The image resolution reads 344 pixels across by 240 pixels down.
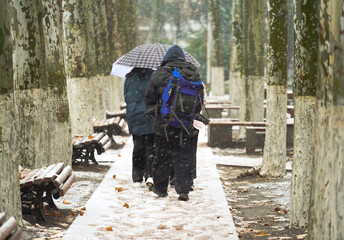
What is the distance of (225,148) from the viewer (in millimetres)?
17734

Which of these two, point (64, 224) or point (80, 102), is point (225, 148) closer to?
point (80, 102)

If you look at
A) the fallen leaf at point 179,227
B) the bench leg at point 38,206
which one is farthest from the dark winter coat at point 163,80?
the bench leg at point 38,206

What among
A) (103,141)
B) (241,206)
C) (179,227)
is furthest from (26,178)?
(103,141)

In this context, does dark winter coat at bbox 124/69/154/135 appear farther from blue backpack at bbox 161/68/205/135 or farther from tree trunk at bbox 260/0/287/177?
tree trunk at bbox 260/0/287/177

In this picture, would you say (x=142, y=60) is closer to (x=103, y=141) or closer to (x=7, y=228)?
(x=103, y=141)

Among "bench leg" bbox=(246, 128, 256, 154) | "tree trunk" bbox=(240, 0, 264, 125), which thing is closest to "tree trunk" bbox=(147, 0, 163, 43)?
"tree trunk" bbox=(240, 0, 264, 125)

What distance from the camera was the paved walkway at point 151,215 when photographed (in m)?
7.58

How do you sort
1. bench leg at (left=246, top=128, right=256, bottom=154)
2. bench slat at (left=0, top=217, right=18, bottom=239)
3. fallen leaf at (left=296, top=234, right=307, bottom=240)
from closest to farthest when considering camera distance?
bench slat at (left=0, top=217, right=18, bottom=239), fallen leaf at (left=296, top=234, right=307, bottom=240), bench leg at (left=246, top=128, right=256, bottom=154)

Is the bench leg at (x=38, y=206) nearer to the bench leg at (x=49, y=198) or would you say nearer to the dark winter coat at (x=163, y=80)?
the bench leg at (x=49, y=198)

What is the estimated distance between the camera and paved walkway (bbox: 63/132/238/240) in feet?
24.9

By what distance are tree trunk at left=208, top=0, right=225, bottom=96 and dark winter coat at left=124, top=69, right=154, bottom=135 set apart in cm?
2196

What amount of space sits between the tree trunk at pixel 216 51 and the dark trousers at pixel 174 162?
22.7 meters

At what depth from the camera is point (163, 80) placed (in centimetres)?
914

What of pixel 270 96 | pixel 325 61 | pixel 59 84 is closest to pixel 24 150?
pixel 59 84
